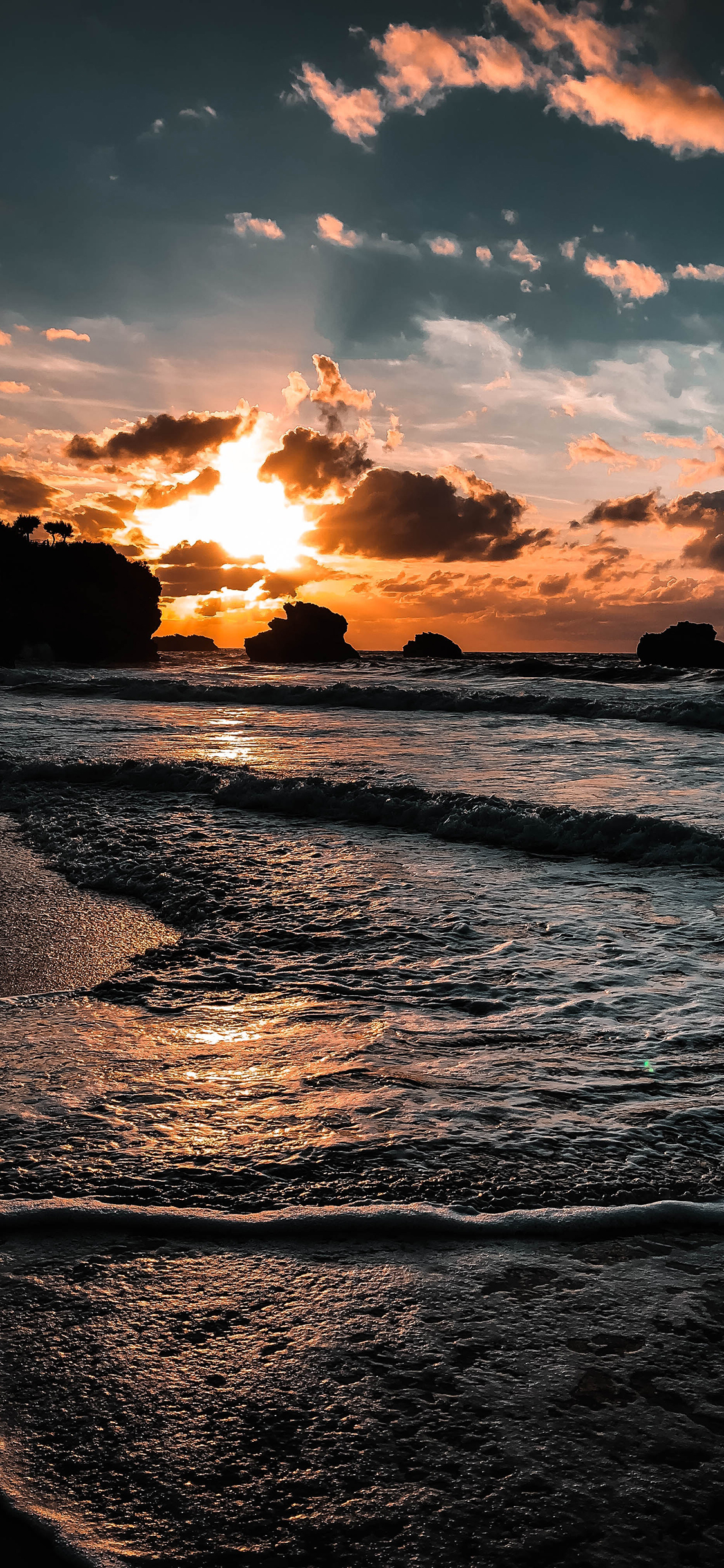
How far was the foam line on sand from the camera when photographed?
2.25m

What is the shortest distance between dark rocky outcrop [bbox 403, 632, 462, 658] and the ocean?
171 feet

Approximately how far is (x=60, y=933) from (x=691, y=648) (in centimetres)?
4136

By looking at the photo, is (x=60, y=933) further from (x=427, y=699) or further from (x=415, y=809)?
(x=427, y=699)

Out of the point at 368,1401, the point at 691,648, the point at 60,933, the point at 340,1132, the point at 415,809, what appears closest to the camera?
the point at 368,1401

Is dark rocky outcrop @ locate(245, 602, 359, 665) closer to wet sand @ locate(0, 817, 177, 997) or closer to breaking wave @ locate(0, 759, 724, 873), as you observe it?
breaking wave @ locate(0, 759, 724, 873)

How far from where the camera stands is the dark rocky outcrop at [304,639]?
6062 centimetres

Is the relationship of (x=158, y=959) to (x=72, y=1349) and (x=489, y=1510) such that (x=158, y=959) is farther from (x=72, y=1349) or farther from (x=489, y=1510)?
(x=489, y=1510)

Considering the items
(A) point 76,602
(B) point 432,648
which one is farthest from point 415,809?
(A) point 76,602

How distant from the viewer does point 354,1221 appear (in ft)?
7.52

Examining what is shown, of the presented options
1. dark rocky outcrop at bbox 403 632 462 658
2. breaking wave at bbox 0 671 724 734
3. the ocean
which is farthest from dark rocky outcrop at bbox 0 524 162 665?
the ocean

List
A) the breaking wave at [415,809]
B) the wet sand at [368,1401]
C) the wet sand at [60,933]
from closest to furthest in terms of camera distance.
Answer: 1. the wet sand at [368,1401]
2. the wet sand at [60,933]
3. the breaking wave at [415,809]

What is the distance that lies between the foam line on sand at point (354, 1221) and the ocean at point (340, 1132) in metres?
0.03

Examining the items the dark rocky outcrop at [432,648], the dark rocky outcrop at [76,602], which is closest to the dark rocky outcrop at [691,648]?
the dark rocky outcrop at [432,648]

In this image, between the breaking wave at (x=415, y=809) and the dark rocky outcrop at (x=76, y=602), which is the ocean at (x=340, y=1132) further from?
the dark rocky outcrop at (x=76, y=602)
